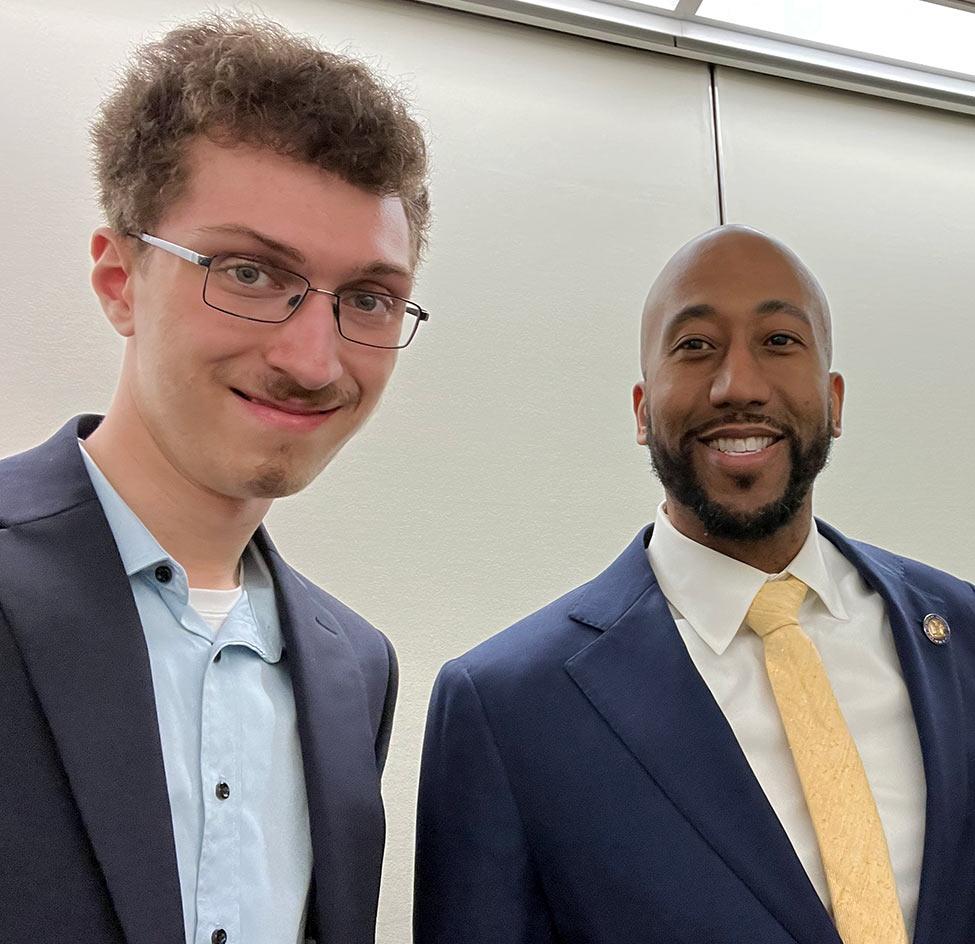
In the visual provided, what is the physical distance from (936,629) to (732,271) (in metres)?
0.69

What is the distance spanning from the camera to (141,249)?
1231 mm

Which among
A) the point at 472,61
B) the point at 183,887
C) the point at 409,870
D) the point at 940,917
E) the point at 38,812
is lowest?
the point at 409,870

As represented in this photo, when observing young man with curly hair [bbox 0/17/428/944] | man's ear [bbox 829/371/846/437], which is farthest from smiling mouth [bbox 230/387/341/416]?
man's ear [bbox 829/371/846/437]

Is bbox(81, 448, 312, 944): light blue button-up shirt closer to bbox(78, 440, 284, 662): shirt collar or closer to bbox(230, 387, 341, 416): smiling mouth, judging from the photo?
bbox(78, 440, 284, 662): shirt collar

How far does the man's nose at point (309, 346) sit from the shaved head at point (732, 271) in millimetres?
770

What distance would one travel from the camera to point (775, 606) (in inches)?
62.8

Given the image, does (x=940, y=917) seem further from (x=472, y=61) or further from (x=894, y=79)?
(x=894, y=79)

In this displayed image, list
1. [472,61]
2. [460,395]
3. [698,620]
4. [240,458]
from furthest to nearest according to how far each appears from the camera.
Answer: [472,61], [460,395], [698,620], [240,458]

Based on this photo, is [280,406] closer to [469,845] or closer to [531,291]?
[469,845]

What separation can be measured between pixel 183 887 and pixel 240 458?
1.58ft

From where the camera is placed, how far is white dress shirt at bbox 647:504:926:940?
4.66 feet

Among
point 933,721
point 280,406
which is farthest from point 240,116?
point 933,721

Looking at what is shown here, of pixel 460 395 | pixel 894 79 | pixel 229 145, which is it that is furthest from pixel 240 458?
pixel 894 79

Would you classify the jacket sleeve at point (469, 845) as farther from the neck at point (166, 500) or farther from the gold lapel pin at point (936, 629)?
the gold lapel pin at point (936, 629)
